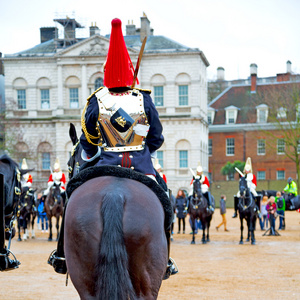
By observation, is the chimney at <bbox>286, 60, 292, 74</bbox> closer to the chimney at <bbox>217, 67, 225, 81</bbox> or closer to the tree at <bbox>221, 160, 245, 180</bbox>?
the chimney at <bbox>217, 67, 225, 81</bbox>

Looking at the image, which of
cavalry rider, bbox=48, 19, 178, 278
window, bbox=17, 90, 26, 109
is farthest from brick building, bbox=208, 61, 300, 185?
cavalry rider, bbox=48, 19, 178, 278

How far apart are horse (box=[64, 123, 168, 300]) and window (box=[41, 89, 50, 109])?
54.4m

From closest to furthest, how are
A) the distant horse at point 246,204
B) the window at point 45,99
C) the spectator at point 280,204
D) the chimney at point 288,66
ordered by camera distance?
1. the distant horse at point 246,204
2. the spectator at point 280,204
3. the window at point 45,99
4. the chimney at point 288,66

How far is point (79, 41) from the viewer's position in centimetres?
5966

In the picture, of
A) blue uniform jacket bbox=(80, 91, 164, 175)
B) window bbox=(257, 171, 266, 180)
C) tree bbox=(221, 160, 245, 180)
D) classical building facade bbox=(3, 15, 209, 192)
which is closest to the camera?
blue uniform jacket bbox=(80, 91, 164, 175)

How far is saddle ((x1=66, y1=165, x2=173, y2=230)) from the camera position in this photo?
5168 millimetres

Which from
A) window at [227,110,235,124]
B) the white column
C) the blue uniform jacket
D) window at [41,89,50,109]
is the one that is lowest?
the blue uniform jacket

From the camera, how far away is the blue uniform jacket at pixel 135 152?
562 centimetres

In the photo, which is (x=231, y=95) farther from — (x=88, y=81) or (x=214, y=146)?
(x=88, y=81)

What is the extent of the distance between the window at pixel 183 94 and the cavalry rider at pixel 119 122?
50792mm

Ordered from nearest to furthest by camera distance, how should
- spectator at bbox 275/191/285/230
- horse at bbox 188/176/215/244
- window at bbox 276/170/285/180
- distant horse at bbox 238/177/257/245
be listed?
distant horse at bbox 238/177/257/245 → horse at bbox 188/176/215/244 → spectator at bbox 275/191/285/230 → window at bbox 276/170/285/180

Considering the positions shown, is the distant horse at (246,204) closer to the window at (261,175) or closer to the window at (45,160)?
the window at (45,160)

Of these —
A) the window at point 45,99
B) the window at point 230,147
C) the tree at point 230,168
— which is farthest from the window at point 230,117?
the window at point 45,99

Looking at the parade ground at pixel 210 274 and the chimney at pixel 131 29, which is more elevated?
the chimney at pixel 131 29
